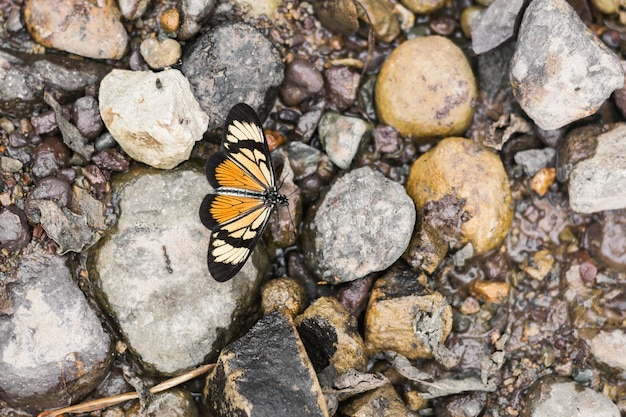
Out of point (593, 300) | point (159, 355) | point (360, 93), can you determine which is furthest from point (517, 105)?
point (159, 355)

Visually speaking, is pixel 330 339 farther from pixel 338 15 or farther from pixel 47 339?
pixel 338 15

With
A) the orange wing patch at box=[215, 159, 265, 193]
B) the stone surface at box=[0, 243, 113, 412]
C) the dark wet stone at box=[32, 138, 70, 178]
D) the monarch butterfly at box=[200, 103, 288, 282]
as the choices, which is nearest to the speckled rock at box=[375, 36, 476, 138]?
the monarch butterfly at box=[200, 103, 288, 282]

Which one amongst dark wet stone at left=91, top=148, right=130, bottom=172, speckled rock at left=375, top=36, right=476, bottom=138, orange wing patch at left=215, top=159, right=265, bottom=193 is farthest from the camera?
speckled rock at left=375, top=36, right=476, bottom=138

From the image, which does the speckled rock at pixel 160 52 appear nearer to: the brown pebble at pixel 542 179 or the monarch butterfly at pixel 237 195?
the monarch butterfly at pixel 237 195

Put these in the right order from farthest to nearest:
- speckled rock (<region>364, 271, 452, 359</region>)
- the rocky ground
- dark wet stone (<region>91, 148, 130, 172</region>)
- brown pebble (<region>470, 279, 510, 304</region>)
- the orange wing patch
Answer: brown pebble (<region>470, 279, 510, 304</region>) → dark wet stone (<region>91, 148, 130, 172</region>) → speckled rock (<region>364, 271, 452, 359</region>) → the rocky ground → the orange wing patch

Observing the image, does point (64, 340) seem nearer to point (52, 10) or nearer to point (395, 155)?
point (52, 10)

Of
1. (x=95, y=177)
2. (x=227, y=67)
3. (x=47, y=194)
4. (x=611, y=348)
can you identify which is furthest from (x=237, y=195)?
(x=611, y=348)

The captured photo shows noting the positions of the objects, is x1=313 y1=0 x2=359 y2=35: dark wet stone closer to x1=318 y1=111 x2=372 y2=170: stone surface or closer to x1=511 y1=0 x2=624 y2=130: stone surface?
x1=318 y1=111 x2=372 y2=170: stone surface
